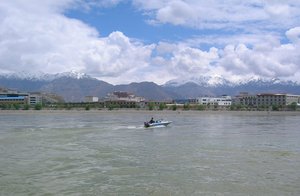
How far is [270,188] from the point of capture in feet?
64.2

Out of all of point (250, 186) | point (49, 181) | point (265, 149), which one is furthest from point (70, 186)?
point (265, 149)

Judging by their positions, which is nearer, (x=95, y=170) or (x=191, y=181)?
(x=191, y=181)

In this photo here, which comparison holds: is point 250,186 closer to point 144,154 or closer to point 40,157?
point 144,154

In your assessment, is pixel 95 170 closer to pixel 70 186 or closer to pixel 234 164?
pixel 70 186

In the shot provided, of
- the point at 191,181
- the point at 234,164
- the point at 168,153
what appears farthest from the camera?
the point at 168,153

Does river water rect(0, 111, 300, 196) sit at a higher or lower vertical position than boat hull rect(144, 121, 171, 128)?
lower

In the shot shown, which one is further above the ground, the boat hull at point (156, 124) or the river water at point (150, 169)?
the boat hull at point (156, 124)

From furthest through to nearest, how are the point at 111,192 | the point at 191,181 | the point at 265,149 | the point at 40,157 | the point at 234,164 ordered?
the point at 265,149 < the point at 40,157 < the point at 234,164 < the point at 191,181 < the point at 111,192

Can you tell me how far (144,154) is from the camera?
3066 centimetres

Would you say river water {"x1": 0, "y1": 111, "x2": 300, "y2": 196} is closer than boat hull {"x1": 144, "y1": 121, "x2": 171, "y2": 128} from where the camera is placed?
Yes

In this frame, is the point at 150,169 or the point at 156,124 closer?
the point at 150,169

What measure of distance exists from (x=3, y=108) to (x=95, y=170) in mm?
163316

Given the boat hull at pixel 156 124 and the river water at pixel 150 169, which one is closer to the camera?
the river water at pixel 150 169

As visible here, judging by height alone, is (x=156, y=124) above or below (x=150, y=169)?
above
